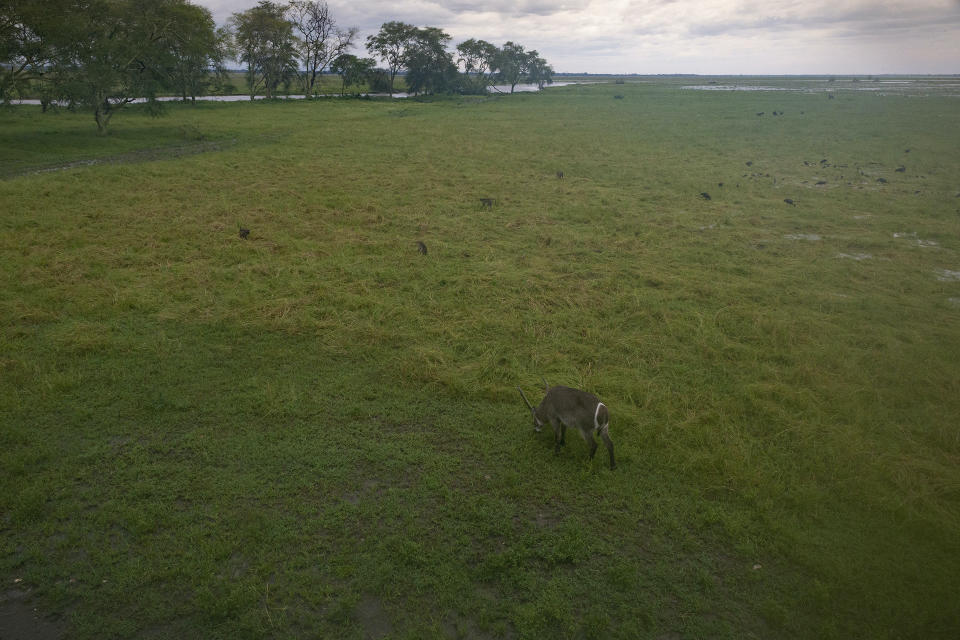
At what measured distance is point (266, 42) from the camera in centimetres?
5425

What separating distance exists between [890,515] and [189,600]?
260 inches

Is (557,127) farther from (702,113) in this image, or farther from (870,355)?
(870,355)

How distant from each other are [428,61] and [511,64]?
1155 inches

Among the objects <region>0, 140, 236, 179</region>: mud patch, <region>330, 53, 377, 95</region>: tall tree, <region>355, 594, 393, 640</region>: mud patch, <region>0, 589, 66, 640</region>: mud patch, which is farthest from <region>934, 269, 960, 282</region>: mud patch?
<region>330, 53, 377, 95</region>: tall tree

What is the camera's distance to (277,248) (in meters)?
11.9

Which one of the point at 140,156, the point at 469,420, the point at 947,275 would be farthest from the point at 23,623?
the point at 140,156

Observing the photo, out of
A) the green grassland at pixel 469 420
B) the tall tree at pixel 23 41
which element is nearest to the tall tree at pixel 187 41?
the tall tree at pixel 23 41

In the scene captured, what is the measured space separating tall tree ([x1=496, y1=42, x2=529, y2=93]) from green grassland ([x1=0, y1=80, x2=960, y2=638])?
84.6 metres

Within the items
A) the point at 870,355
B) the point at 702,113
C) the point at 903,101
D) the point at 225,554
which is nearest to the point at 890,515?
the point at 870,355

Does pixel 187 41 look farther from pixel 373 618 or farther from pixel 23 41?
pixel 373 618

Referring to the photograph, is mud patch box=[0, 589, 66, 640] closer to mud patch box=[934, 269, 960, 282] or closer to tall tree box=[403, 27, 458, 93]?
mud patch box=[934, 269, 960, 282]

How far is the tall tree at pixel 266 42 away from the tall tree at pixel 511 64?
139 feet

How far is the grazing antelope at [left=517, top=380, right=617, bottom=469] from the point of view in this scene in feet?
17.5

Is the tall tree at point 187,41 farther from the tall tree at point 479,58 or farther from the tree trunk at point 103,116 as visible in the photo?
the tall tree at point 479,58
